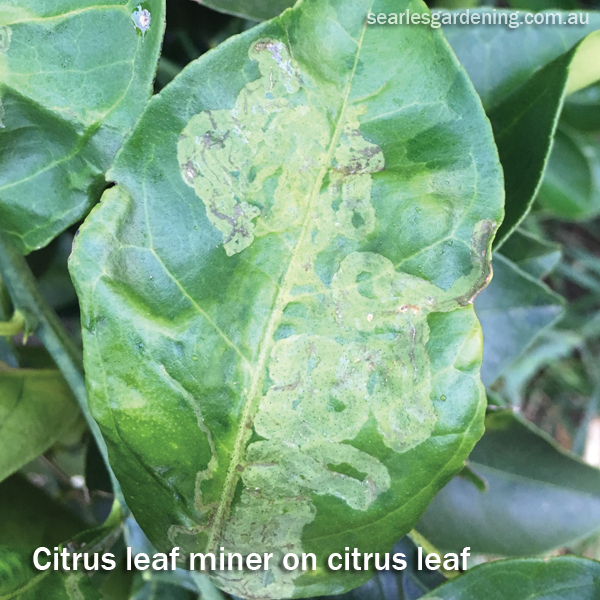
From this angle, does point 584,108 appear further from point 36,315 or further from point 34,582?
point 34,582

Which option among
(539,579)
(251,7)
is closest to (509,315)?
(539,579)

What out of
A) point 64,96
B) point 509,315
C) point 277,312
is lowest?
point 509,315

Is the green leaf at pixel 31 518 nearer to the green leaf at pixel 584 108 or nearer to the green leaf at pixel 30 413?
the green leaf at pixel 30 413

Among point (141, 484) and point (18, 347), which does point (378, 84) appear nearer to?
point (141, 484)

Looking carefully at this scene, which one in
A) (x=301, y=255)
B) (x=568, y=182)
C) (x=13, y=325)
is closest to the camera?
(x=301, y=255)

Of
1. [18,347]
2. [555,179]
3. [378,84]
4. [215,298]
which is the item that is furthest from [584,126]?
[18,347]

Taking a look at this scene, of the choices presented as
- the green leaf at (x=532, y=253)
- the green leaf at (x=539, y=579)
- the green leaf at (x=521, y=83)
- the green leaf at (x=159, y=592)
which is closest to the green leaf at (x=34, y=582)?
the green leaf at (x=159, y=592)
